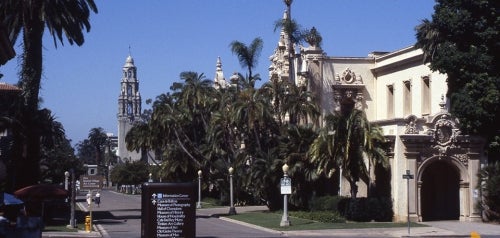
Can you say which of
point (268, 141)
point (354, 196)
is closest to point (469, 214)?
point (354, 196)

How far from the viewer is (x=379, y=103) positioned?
231 ft

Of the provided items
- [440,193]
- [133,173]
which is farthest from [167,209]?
[133,173]

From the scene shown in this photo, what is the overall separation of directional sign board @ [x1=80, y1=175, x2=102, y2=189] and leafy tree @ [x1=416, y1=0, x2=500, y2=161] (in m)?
22.0

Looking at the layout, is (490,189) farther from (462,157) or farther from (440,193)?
(440,193)

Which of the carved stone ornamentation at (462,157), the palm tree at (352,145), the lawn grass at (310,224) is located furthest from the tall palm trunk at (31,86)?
the carved stone ornamentation at (462,157)

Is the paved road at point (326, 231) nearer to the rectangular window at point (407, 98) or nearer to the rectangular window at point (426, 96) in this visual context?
the rectangular window at point (426, 96)

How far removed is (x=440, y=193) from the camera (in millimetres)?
56062

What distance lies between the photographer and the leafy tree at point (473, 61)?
52.4 m

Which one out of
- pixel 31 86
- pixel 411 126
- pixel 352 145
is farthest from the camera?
pixel 31 86

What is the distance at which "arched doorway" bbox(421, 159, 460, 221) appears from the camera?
55.1m

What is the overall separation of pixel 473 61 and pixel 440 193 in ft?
29.4

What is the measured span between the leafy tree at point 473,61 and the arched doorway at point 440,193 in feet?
10.2

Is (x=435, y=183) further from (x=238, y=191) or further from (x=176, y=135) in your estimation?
(x=176, y=135)

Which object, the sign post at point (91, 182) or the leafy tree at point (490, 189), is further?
the leafy tree at point (490, 189)
